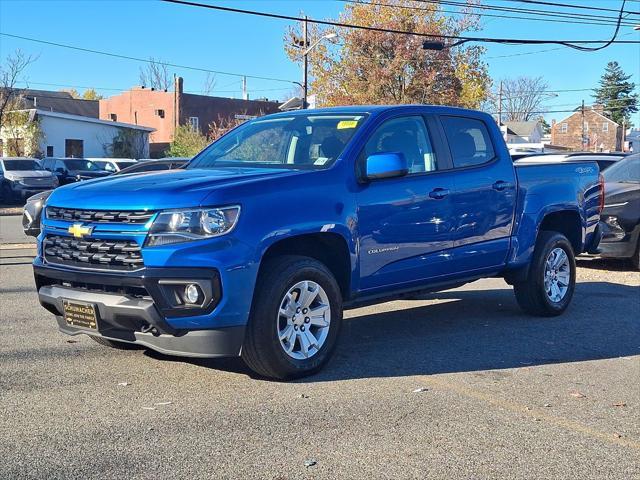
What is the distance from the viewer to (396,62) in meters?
34.4

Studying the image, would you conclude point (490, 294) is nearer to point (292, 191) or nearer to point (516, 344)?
point (516, 344)

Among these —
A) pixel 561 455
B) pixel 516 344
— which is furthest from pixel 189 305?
pixel 516 344

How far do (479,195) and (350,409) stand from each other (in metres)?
2.80

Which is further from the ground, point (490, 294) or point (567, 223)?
point (567, 223)

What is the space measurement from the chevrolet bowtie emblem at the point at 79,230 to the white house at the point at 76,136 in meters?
40.7

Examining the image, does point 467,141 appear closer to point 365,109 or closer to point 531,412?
point 365,109

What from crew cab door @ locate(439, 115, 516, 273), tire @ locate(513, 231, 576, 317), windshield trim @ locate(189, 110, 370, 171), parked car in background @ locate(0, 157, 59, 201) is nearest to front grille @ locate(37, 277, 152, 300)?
windshield trim @ locate(189, 110, 370, 171)

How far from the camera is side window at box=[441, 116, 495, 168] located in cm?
700

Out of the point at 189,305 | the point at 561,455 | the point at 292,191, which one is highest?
the point at 292,191

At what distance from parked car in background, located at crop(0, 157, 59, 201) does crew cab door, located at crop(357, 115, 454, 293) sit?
2336 cm

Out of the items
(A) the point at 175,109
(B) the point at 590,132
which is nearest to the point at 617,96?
(B) the point at 590,132

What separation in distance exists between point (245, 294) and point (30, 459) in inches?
64.7

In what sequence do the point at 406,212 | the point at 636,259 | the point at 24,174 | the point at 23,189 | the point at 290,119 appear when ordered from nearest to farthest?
the point at 406,212, the point at 290,119, the point at 636,259, the point at 23,189, the point at 24,174

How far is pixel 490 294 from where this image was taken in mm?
9625
